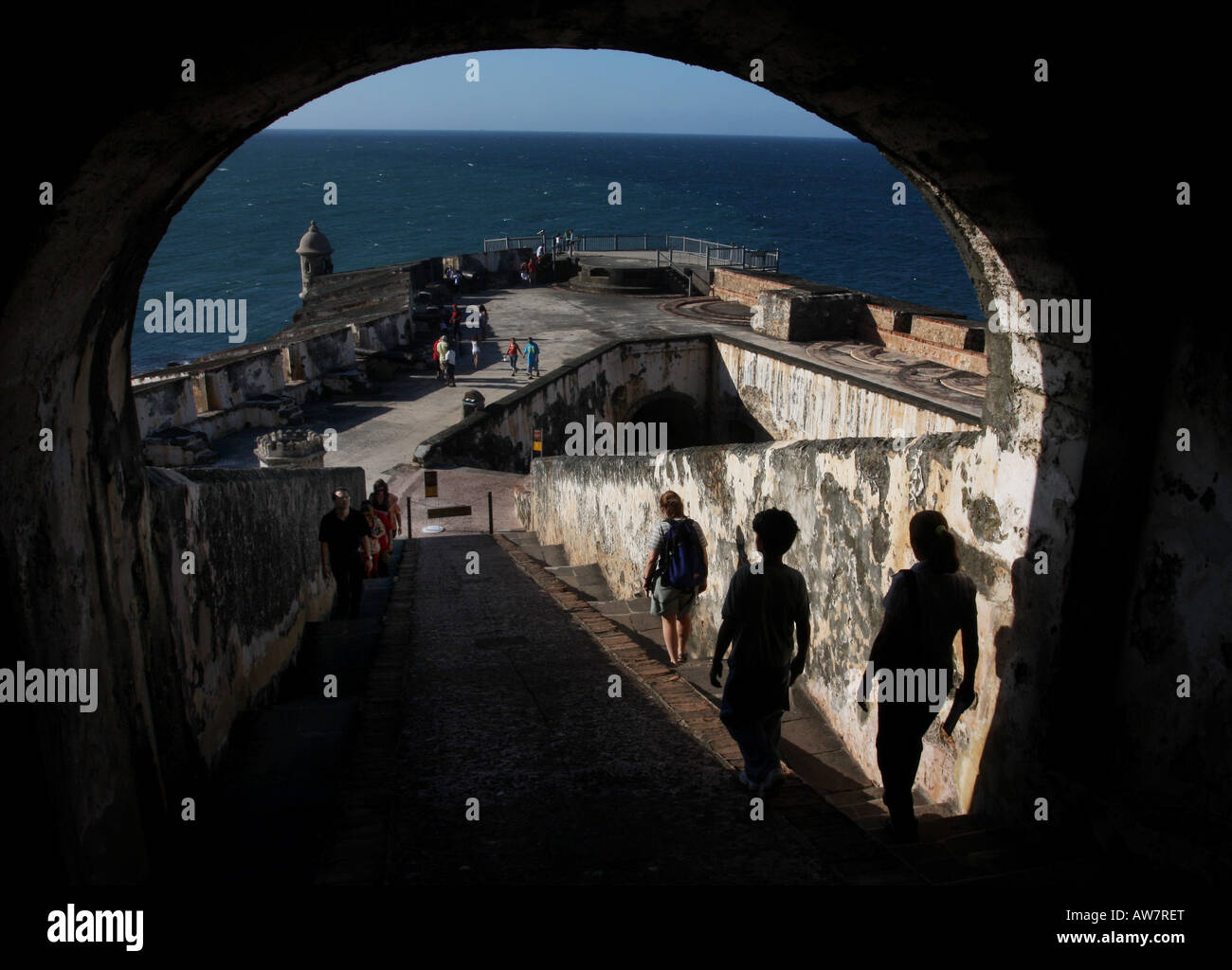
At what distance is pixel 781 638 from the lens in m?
4.23

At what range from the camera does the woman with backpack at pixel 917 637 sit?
13.1 ft

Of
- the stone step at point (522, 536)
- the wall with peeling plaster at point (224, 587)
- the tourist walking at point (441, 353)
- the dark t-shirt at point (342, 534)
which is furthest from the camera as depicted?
the tourist walking at point (441, 353)

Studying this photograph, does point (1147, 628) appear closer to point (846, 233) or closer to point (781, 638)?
point (781, 638)

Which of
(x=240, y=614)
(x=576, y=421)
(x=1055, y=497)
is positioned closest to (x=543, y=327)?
(x=576, y=421)

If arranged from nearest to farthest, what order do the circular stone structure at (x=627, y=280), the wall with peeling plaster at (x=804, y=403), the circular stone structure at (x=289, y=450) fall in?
the circular stone structure at (x=289, y=450) < the wall with peeling plaster at (x=804, y=403) < the circular stone structure at (x=627, y=280)

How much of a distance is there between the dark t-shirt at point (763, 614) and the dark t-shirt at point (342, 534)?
14.8ft

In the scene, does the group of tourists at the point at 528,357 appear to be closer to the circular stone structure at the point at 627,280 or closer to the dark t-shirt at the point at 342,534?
the circular stone structure at the point at 627,280

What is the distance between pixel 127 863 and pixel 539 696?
2215mm

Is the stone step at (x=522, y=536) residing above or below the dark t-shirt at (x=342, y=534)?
below

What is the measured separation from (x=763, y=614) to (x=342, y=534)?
4631 millimetres

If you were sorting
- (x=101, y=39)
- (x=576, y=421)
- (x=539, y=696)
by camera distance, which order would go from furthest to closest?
1. (x=576, y=421)
2. (x=539, y=696)
3. (x=101, y=39)

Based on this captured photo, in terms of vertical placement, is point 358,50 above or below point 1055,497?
above

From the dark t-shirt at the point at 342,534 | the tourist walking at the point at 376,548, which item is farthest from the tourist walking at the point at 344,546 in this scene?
the tourist walking at the point at 376,548

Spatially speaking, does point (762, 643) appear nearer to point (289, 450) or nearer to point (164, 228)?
point (164, 228)
